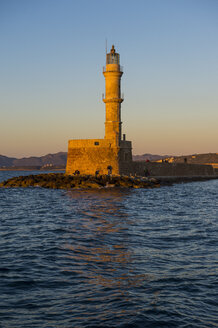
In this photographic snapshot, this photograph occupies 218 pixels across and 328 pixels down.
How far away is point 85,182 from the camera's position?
33.8 meters

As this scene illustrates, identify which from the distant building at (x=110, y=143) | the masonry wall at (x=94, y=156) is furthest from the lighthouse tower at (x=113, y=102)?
the masonry wall at (x=94, y=156)

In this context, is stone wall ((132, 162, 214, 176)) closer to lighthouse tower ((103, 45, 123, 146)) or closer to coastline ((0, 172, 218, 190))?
coastline ((0, 172, 218, 190))

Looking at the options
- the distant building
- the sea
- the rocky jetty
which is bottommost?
the sea

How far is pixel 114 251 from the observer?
1042 centimetres

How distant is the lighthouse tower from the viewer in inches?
1460

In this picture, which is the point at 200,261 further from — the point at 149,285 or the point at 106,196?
the point at 106,196

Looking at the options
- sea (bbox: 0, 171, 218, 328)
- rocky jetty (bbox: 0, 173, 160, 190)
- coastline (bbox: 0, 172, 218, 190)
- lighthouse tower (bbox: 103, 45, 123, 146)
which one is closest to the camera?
sea (bbox: 0, 171, 218, 328)

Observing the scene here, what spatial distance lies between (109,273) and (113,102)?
98.3 ft

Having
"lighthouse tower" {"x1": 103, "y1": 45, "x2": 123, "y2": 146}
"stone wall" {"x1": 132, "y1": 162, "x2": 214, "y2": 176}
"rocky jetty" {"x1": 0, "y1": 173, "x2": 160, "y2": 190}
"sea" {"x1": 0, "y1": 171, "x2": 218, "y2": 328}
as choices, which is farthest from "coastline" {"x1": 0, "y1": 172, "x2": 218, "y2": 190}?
"sea" {"x1": 0, "y1": 171, "x2": 218, "y2": 328}

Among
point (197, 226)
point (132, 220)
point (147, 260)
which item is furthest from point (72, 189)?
point (147, 260)

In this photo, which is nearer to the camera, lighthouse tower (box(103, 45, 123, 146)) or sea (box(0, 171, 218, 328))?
sea (box(0, 171, 218, 328))

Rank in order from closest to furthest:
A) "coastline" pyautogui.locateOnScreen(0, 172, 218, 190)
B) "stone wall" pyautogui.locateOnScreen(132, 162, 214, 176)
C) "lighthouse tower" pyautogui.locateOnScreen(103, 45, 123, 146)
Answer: "coastline" pyautogui.locateOnScreen(0, 172, 218, 190) → "lighthouse tower" pyautogui.locateOnScreen(103, 45, 123, 146) → "stone wall" pyautogui.locateOnScreen(132, 162, 214, 176)

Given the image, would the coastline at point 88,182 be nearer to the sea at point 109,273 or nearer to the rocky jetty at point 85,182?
the rocky jetty at point 85,182

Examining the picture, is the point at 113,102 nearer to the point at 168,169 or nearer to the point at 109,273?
the point at 168,169
